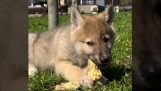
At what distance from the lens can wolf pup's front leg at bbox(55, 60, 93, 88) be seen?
418 centimetres

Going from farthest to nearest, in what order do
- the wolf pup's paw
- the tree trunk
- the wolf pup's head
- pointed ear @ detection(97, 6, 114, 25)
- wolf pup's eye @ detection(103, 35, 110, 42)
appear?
the tree trunk → pointed ear @ detection(97, 6, 114, 25) → wolf pup's eye @ detection(103, 35, 110, 42) → the wolf pup's head → the wolf pup's paw

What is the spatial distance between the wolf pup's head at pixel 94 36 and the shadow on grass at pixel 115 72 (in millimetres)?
285

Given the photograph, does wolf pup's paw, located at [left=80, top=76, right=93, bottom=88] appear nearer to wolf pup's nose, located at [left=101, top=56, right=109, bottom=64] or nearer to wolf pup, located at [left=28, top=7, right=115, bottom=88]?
wolf pup, located at [left=28, top=7, right=115, bottom=88]

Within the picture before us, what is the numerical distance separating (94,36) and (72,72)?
460mm

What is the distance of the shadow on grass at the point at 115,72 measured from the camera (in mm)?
4665

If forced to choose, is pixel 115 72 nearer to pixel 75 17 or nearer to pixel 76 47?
pixel 76 47

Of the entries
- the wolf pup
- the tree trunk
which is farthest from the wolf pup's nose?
the tree trunk

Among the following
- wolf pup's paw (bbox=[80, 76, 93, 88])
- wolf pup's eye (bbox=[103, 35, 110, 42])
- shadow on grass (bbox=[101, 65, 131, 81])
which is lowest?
shadow on grass (bbox=[101, 65, 131, 81])

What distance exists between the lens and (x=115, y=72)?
490cm

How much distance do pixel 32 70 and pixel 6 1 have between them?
13.7 feet

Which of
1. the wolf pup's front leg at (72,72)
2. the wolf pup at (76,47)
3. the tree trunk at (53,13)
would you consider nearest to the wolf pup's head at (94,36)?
the wolf pup at (76,47)

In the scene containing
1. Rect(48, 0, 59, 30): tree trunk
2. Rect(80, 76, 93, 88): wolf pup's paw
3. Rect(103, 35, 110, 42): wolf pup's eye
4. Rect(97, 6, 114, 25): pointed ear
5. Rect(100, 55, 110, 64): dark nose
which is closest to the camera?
Rect(80, 76, 93, 88): wolf pup's paw

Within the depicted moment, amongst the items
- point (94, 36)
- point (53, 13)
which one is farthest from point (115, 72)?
point (53, 13)

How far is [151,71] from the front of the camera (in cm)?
163
